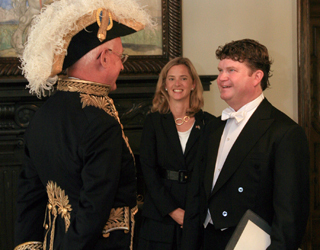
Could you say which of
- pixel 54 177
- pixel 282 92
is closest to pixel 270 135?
pixel 54 177

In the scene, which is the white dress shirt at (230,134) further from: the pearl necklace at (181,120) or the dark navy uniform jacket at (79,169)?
the pearl necklace at (181,120)

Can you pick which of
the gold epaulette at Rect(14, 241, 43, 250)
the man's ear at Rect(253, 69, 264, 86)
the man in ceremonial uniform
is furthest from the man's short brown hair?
the gold epaulette at Rect(14, 241, 43, 250)

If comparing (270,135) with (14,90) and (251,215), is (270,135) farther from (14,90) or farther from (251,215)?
(14,90)

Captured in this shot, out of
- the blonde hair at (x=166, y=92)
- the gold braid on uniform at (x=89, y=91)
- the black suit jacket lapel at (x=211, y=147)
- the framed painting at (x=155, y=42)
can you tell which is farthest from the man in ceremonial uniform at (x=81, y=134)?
the framed painting at (x=155, y=42)

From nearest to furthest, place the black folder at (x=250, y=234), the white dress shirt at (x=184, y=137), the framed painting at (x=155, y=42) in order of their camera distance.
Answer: the black folder at (x=250, y=234), the white dress shirt at (x=184, y=137), the framed painting at (x=155, y=42)

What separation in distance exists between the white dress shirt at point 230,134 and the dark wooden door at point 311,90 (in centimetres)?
183

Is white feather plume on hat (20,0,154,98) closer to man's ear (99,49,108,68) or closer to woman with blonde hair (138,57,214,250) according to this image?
man's ear (99,49,108,68)

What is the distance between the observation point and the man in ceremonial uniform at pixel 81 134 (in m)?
1.20

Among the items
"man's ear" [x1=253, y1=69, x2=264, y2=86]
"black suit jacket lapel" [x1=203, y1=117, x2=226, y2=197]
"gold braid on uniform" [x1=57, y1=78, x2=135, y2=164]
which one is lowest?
"black suit jacket lapel" [x1=203, y1=117, x2=226, y2=197]

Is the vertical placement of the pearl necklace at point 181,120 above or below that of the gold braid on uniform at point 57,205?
above

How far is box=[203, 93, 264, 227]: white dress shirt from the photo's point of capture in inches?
62.5

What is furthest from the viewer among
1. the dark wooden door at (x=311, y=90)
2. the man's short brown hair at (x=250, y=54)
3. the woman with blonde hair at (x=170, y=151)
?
the dark wooden door at (x=311, y=90)

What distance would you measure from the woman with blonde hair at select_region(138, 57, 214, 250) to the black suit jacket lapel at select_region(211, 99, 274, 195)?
739 mm

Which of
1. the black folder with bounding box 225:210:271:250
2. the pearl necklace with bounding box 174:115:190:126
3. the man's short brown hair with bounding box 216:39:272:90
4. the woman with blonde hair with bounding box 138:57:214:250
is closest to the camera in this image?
the black folder with bounding box 225:210:271:250
